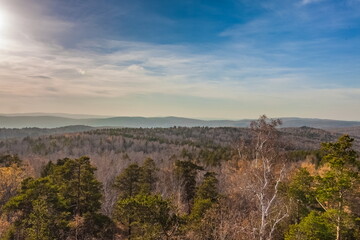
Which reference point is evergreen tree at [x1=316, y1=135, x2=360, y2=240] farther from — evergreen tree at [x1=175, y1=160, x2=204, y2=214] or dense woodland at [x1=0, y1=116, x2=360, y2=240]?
evergreen tree at [x1=175, y1=160, x2=204, y2=214]

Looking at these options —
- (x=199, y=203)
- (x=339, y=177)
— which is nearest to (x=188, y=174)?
(x=199, y=203)

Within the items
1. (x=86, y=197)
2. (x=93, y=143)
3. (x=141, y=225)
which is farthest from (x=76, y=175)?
(x=93, y=143)

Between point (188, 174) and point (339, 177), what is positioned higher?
point (339, 177)

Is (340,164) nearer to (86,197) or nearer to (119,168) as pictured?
(86,197)

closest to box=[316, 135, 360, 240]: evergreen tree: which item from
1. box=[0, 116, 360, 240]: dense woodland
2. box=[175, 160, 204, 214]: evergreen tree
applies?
box=[0, 116, 360, 240]: dense woodland

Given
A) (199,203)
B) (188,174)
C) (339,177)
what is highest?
(339,177)

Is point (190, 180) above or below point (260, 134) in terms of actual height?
below

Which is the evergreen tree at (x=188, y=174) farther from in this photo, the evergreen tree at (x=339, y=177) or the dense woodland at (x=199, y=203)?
the evergreen tree at (x=339, y=177)

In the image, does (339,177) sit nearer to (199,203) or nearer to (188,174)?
(199,203)

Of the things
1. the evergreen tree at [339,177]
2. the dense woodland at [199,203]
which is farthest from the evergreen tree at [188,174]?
the evergreen tree at [339,177]

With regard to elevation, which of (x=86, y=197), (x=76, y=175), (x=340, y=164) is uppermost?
(x=340, y=164)

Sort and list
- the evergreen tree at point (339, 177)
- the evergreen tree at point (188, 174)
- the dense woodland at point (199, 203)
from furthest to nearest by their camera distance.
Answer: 1. the evergreen tree at point (188, 174)
2. the evergreen tree at point (339, 177)
3. the dense woodland at point (199, 203)
